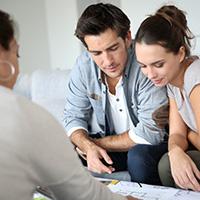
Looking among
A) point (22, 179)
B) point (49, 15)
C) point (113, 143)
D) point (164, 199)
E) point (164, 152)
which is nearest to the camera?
point (22, 179)

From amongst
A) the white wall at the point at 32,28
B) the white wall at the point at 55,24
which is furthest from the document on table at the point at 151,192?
the white wall at the point at 32,28

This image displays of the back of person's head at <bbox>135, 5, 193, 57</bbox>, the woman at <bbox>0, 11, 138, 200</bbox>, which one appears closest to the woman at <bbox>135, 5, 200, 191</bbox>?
the back of person's head at <bbox>135, 5, 193, 57</bbox>

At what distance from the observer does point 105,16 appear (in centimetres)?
156

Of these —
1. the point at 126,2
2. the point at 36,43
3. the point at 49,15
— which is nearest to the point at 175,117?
the point at 126,2

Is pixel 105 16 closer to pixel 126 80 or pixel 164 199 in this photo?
pixel 126 80

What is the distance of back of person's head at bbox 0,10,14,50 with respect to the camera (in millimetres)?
721

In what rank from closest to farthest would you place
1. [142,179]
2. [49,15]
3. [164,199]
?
Result: [164,199] → [142,179] → [49,15]

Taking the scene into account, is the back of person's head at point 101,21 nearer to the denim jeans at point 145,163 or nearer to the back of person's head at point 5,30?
the denim jeans at point 145,163

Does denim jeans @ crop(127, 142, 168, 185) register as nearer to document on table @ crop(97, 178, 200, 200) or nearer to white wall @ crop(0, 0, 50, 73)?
document on table @ crop(97, 178, 200, 200)

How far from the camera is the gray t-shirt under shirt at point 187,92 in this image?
133 centimetres

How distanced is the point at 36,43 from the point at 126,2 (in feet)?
5.12

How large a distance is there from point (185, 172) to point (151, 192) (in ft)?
0.60

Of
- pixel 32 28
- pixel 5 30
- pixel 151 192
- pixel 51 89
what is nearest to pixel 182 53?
pixel 151 192

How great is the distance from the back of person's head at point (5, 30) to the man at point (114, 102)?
0.82 metres
